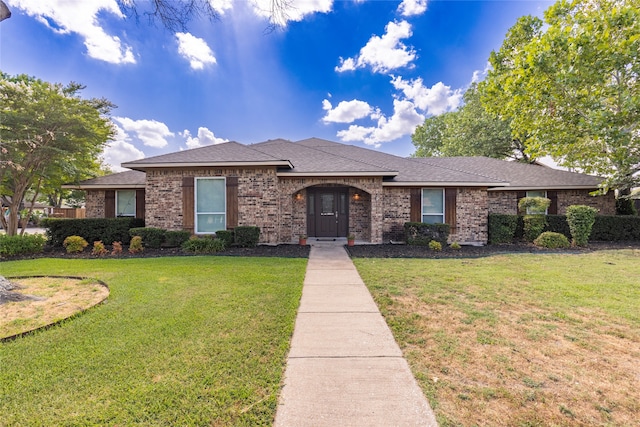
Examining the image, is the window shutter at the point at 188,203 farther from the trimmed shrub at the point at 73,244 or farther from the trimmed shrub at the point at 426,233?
the trimmed shrub at the point at 426,233

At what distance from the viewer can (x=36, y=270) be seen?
6.06 metres

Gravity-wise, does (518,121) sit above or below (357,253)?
above

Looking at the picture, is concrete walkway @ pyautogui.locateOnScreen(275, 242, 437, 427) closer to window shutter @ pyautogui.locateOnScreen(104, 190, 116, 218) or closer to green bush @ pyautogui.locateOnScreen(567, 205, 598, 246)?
green bush @ pyautogui.locateOnScreen(567, 205, 598, 246)

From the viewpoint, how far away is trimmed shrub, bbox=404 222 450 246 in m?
9.55

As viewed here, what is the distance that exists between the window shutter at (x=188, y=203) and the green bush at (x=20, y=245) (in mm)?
4377

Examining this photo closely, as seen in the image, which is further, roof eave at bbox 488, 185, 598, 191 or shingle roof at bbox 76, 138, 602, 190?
roof eave at bbox 488, 185, 598, 191

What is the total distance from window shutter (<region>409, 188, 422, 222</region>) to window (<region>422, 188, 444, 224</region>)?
0.69ft

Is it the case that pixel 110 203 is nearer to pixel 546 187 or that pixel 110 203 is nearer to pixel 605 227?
pixel 546 187

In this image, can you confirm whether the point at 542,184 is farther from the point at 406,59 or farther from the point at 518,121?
the point at 406,59

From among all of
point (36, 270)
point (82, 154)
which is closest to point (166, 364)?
point (36, 270)

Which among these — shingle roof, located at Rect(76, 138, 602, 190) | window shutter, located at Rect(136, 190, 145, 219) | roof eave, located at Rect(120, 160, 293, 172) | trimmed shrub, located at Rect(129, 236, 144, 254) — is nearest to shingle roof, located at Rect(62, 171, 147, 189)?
shingle roof, located at Rect(76, 138, 602, 190)

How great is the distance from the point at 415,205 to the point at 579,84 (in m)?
6.59

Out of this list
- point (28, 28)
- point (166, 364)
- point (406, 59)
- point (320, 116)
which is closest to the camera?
point (166, 364)

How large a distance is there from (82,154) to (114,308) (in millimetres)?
11131
